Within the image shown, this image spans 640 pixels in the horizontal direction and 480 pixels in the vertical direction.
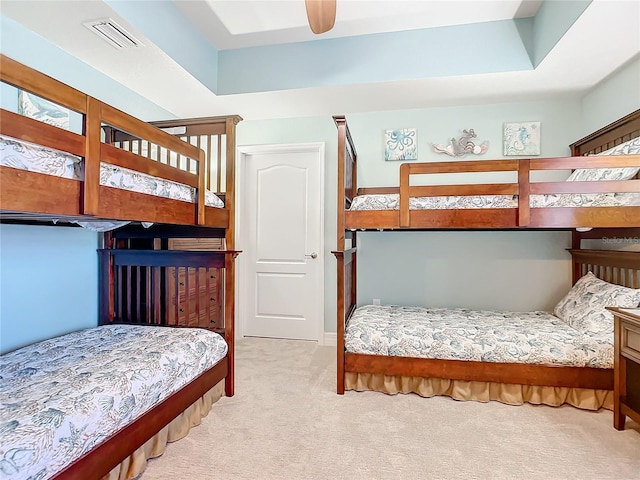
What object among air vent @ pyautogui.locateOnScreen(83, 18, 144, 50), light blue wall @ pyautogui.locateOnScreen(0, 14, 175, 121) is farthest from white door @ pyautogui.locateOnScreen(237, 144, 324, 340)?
air vent @ pyautogui.locateOnScreen(83, 18, 144, 50)

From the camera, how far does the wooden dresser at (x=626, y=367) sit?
6.08 ft

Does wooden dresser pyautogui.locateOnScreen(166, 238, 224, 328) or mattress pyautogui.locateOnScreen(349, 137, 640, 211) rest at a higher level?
mattress pyautogui.locateOnScreen(349, 137, 640, 211)

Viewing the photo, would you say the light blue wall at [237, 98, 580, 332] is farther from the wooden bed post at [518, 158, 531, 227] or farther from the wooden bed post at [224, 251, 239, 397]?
the wooden bed post at [224, 251, 239, 397]

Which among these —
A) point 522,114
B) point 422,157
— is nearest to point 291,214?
point 422,157

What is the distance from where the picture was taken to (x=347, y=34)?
9.28ft

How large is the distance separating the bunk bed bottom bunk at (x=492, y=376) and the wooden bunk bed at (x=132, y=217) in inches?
36.5

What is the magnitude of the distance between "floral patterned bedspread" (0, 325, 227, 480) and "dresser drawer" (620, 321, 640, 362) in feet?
7.88

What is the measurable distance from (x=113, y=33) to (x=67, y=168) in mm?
1438

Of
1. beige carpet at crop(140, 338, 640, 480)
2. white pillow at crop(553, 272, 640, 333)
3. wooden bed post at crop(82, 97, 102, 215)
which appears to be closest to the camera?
wooden bed post at crop(82, 97, 102, 215)

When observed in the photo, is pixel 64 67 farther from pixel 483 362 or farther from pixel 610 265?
pixel 610 265

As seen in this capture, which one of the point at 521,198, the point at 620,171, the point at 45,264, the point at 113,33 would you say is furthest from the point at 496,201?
the point at 45,264

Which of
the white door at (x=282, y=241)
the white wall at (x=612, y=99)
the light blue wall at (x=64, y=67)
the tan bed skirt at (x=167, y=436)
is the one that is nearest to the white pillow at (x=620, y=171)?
the white wall at (x=612, y=99)

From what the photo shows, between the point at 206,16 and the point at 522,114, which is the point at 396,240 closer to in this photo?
the point at 522,114

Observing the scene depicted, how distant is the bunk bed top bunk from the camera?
2.08 meters
